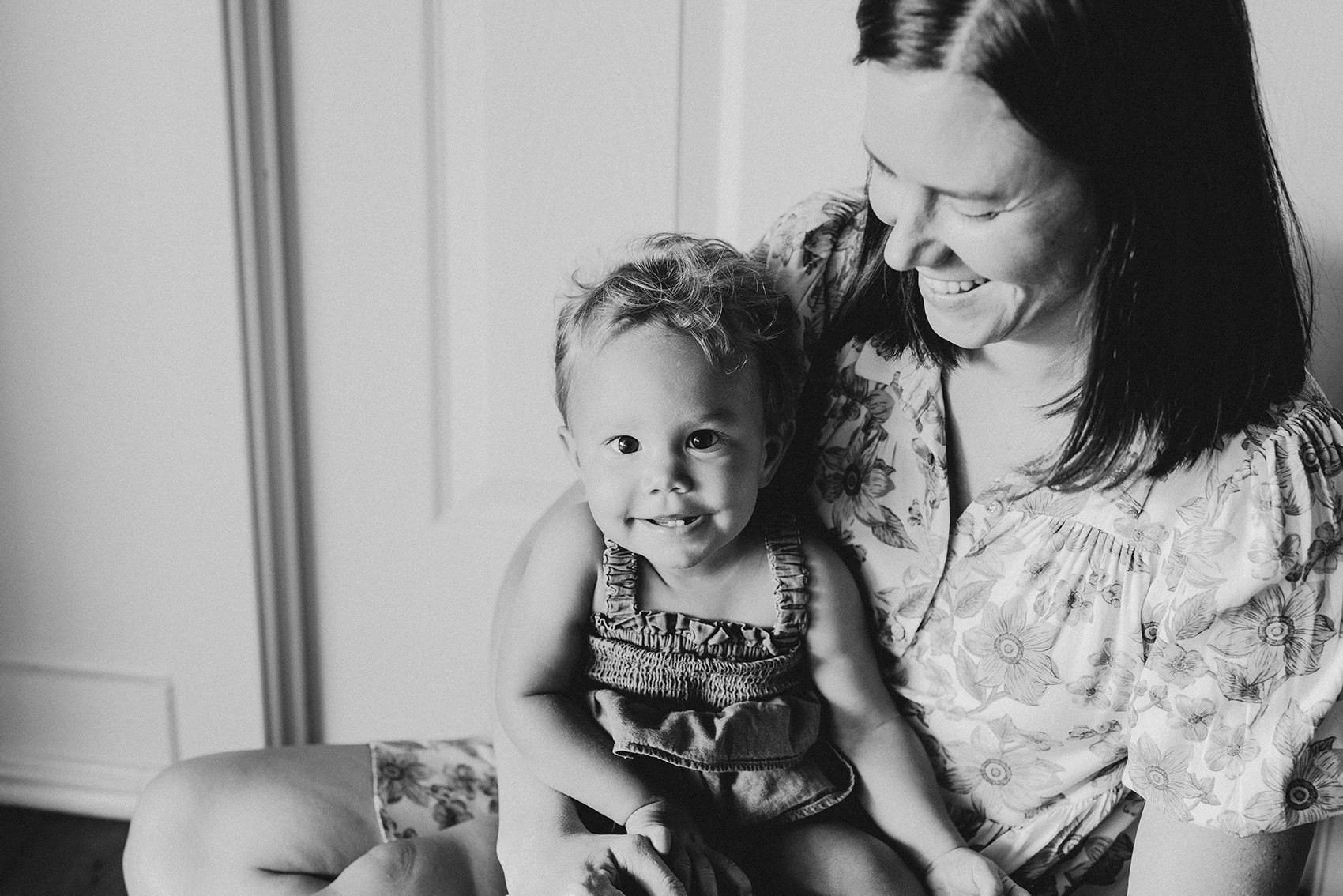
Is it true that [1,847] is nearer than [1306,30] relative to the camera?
No

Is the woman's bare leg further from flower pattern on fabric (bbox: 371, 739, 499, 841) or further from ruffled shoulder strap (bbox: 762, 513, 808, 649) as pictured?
ruffled shoulder strap (bbox: 762, 513, 808, 649)

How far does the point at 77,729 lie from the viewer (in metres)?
1.68

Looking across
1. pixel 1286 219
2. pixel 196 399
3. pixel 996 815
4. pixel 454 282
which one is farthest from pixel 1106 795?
pixel 196 399

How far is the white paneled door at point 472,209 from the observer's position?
129 centimetres

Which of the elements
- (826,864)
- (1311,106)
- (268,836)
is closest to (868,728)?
(826,864)

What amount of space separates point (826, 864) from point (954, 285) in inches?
19.8

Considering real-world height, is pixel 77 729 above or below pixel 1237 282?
below

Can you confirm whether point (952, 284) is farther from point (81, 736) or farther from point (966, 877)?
point (81, 736)

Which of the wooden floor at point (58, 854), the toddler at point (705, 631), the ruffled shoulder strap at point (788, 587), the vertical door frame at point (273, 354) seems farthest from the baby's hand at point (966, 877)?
the wooden floor at point (58, 854)

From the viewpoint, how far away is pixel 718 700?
39.5 inches

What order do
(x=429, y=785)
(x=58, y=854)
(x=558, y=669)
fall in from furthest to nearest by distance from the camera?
(x=58, y=854) → (x=429, y=785) → (x=558, y=669)

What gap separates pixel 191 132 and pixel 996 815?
1.17 m

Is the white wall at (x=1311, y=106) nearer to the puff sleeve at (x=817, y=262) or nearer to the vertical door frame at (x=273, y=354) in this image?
the puff sleeve at (x=817, y=262)

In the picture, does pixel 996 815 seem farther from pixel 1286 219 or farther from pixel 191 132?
pixel 191 132
